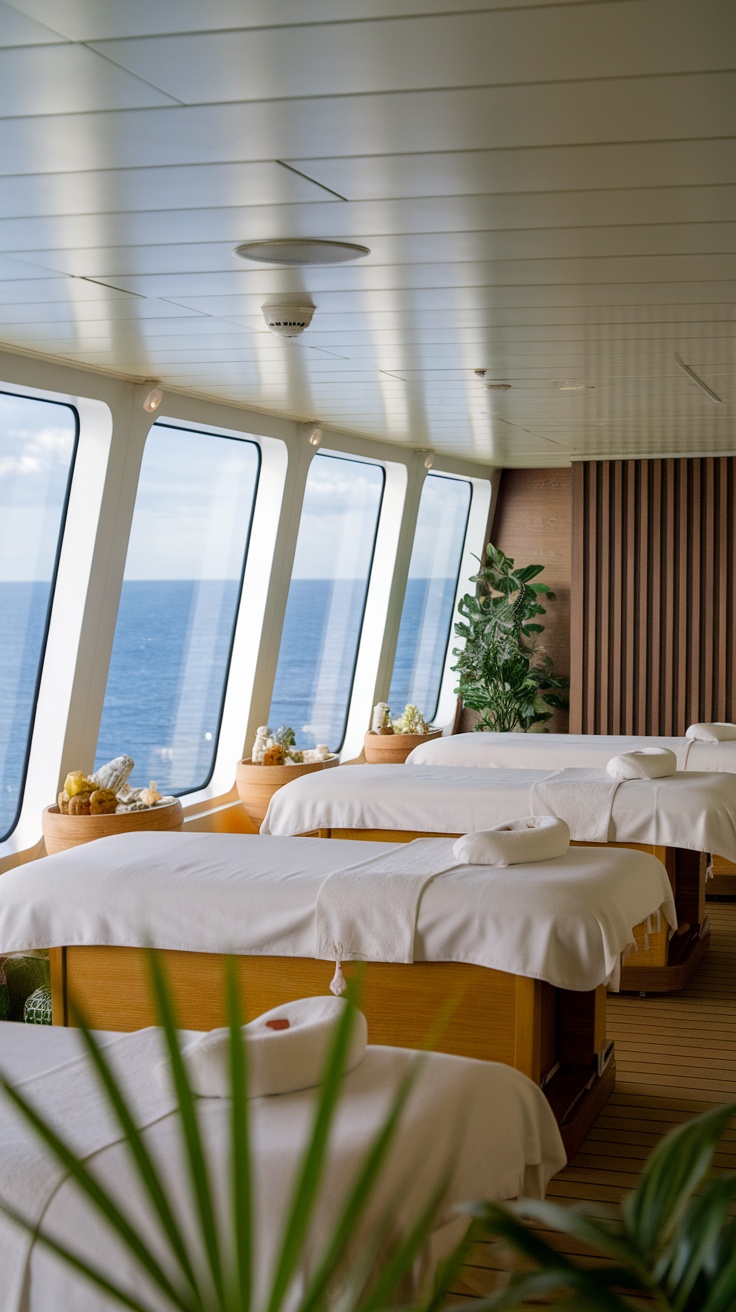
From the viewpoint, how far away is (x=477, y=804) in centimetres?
492

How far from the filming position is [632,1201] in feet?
4.08

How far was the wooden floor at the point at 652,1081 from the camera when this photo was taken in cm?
304

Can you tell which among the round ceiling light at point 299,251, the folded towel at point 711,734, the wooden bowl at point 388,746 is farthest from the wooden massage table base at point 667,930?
the wooden bowl at point 388,746

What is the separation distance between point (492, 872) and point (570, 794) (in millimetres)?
1427

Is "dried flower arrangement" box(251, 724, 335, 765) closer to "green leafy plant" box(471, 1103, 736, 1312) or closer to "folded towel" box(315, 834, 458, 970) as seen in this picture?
"folded towel" box(315, 834, 458, 970)

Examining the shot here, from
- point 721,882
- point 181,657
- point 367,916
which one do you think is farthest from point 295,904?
point 181,657

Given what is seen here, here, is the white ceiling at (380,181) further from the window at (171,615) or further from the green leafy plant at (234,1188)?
the window at (171,615)

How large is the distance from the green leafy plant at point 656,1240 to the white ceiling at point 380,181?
4.98ft

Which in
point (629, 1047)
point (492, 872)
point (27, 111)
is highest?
point (27, 111)

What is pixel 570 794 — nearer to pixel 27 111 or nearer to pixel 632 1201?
pixel 27 111

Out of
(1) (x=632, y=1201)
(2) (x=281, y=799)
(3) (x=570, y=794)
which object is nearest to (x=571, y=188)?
(1) (x=632, y=1201)

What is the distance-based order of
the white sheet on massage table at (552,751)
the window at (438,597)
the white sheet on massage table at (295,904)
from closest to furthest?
the white sheet on massage table at (295,904)
the white sheet on massage table at (552,751)
the window at (438,597)

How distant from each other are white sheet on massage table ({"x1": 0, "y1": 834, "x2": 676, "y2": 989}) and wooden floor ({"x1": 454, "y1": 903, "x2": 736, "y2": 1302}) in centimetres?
47

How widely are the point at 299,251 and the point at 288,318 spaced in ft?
2.11
